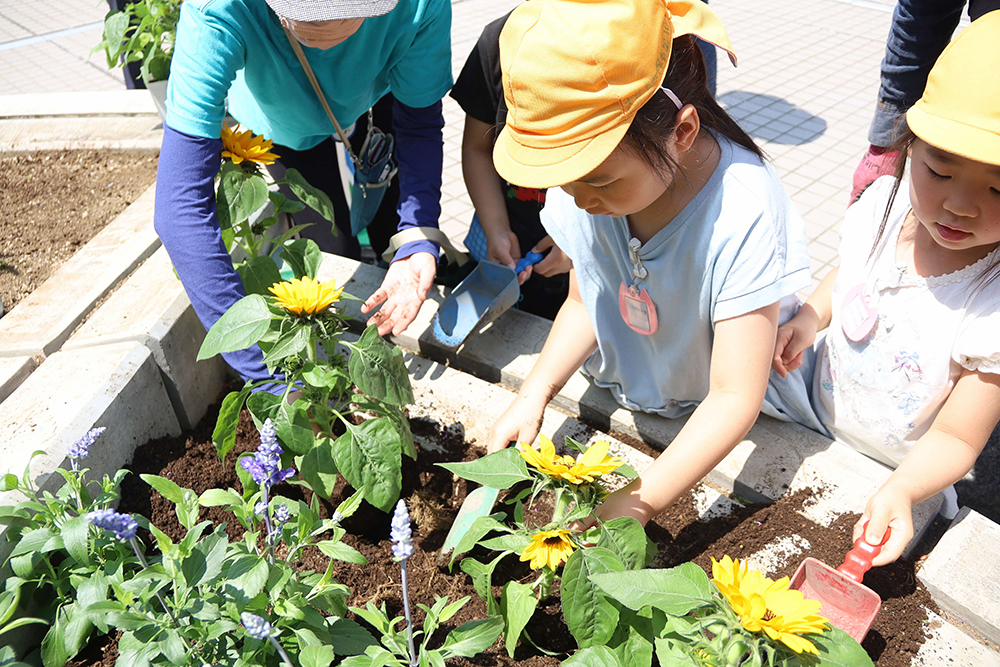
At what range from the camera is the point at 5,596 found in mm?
1134

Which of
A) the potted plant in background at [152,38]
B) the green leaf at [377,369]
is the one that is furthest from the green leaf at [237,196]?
the potted plant in background at [152,38]

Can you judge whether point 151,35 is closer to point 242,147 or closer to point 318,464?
point 242,147

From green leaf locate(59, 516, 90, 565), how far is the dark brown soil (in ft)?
4.22

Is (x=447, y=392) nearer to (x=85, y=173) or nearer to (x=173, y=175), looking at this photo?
(x=173, y=175)

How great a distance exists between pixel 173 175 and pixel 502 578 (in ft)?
3.52

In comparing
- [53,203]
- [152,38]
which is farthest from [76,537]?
[152,38]

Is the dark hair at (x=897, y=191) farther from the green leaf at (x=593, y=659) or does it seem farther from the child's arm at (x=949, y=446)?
the green leaf at (x=593, y=659)

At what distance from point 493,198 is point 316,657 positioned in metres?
1.42

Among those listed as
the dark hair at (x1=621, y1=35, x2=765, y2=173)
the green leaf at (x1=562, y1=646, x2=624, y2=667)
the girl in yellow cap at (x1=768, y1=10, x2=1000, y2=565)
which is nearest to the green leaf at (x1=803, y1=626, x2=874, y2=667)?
the green leaf at (x1=562, y1=646, x2=624, y2=667)

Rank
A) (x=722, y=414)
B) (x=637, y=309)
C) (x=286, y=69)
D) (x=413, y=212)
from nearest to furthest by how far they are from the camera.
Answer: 1. (x=722, y=414)
2. (x=637, y=309)
3. (x=286, y=69)
4. (x=413, y=212)

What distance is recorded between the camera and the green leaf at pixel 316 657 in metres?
1.00

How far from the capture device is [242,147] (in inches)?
62.3

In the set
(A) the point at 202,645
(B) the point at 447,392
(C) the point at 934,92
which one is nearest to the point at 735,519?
(B) the point at 447,392

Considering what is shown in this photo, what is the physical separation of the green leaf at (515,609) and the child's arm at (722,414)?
0.66ft
